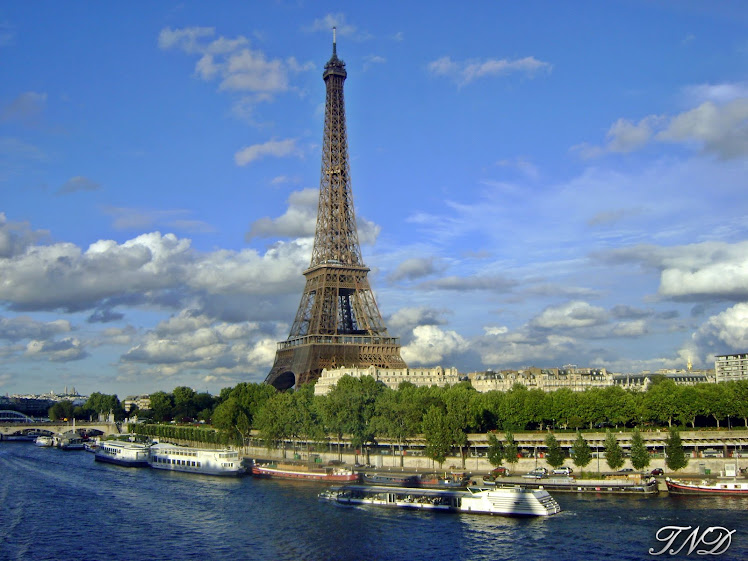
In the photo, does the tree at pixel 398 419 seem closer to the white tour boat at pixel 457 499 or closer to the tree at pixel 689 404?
the white tour boat at pixel 457 499

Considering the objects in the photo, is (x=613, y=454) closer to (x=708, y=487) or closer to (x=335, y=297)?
(x=708, y=487)

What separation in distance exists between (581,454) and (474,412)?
2028 centimetres

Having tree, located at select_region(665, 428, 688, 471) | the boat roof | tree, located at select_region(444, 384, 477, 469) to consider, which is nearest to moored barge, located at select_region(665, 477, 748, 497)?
tree, located at select_region(665, 428, 688, 471)

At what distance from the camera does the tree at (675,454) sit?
87.1 meters

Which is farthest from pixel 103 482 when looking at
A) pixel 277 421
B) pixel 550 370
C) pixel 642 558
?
pixel 550 370

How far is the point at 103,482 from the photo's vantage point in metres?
105

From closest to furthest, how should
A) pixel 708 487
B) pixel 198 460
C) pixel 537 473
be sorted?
1. pixel 708 487
2. pixel 537 473
3. pixel 198 460

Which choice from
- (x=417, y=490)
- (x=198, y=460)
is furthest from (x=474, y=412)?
(x=198, y=460)

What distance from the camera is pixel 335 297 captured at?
15188cm

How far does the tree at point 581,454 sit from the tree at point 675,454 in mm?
8440

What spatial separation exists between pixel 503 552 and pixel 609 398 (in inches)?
2132

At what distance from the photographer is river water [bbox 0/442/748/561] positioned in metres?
58.2

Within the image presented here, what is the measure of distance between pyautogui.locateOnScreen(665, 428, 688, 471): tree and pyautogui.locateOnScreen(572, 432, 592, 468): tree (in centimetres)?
844

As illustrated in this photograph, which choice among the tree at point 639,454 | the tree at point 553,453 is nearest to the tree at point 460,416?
the tree at point 553,453
